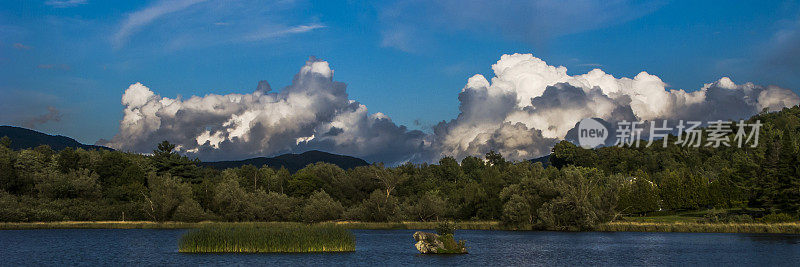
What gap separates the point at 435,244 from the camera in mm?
60094

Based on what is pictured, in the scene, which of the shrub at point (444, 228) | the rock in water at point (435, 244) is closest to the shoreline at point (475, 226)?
the rock in water at point (435, 244)

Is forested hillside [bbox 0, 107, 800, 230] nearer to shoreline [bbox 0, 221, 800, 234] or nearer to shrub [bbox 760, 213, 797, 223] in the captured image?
shrub [bbox 760, 213, 797, 223]

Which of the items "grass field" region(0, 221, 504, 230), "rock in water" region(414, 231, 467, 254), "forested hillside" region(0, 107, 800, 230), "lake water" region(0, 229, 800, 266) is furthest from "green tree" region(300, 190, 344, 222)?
"rock in water" region(414, 231, 467, 254)

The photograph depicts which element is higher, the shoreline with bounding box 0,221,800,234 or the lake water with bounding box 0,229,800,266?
the shoreline with bounding box 0,221,800,234

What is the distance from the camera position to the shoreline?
308ft

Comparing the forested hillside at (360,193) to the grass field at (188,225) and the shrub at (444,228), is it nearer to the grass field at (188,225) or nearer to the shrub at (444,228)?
the grass field at (188,225)

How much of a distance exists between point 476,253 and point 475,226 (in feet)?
164

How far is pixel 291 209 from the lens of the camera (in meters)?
121

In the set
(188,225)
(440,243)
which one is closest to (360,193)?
(188,225)

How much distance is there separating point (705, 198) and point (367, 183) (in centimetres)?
6706

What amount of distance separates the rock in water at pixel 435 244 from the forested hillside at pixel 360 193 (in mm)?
41308

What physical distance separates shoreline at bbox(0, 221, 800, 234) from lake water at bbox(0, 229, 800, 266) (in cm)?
1525

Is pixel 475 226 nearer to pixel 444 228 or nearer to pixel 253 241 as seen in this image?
pixel 444 228

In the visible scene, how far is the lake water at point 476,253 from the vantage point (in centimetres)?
5328
